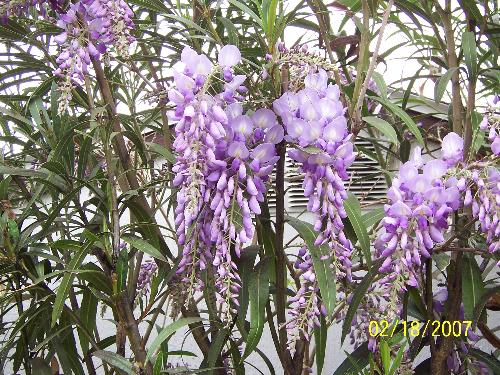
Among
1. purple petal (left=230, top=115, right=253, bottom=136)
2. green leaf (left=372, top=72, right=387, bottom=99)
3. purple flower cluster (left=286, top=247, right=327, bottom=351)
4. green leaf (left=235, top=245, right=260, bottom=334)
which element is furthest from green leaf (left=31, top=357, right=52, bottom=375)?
green leaf (left=372, top=72, right=387, bottom=99)

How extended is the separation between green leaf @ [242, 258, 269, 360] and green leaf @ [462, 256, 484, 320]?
32 centimetres

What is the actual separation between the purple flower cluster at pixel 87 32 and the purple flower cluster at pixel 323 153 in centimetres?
29

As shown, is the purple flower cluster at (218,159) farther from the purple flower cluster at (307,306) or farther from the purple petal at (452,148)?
the purple petal at (452,148)

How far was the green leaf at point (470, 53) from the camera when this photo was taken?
105 cm

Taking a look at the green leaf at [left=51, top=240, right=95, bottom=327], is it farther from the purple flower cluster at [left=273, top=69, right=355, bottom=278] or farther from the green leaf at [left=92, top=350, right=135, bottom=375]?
the purple flower cluster at [left=273, top=69, right=355, bottom=278]

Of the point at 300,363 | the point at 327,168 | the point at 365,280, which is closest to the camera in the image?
the point at 327,168

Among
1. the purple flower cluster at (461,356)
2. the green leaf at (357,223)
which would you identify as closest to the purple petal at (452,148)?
the green leaf at (357,223)

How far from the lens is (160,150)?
1022 millimetres

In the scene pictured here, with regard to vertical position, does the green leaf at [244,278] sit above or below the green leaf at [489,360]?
above

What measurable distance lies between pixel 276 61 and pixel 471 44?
51cm

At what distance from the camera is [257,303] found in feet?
2.69

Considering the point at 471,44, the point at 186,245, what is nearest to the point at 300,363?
the point at 186,245

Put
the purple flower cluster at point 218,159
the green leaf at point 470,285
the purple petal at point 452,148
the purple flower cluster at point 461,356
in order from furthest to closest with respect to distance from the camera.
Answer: the purple flower cluster at point 461,356, the green leaf at point 470,285, the purple petal at point 452,148, the purple flower cluster at point 218,159

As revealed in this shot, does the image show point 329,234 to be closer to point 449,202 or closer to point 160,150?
point 449,202
